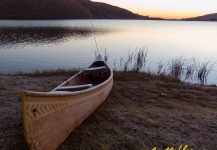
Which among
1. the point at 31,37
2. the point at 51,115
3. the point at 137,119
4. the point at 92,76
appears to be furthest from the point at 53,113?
the point at 31,37

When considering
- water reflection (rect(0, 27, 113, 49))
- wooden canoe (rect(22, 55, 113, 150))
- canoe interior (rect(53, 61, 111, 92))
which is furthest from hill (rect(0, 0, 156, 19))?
wooden canoe (rect(22, 55, 113, 150))

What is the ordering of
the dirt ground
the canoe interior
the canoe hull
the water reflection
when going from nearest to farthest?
the canoe hull, the dirt ground, the canoe interior, the water reflection

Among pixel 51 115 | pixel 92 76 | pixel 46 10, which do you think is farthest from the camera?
pixel 46 10

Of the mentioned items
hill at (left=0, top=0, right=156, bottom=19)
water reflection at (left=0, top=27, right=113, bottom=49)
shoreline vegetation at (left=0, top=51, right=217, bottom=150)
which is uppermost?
hill at (left=0, top=0, right=156, bottom=19)

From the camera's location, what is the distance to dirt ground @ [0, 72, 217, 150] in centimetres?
523

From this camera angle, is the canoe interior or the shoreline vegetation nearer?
the shoreline vegetation

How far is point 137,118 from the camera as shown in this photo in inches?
256

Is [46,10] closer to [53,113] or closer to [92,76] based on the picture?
[92,76]

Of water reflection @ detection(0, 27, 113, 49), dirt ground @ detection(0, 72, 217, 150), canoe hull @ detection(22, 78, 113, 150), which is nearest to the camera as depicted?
canoe hull @ detection(22, 78, 113, 150)

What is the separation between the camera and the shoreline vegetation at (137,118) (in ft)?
17.2

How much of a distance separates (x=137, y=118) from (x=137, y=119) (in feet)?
0.21

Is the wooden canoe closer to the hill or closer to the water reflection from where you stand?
the water reflection

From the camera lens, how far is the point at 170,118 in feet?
22.0

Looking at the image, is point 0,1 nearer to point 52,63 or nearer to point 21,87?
point 52,63
